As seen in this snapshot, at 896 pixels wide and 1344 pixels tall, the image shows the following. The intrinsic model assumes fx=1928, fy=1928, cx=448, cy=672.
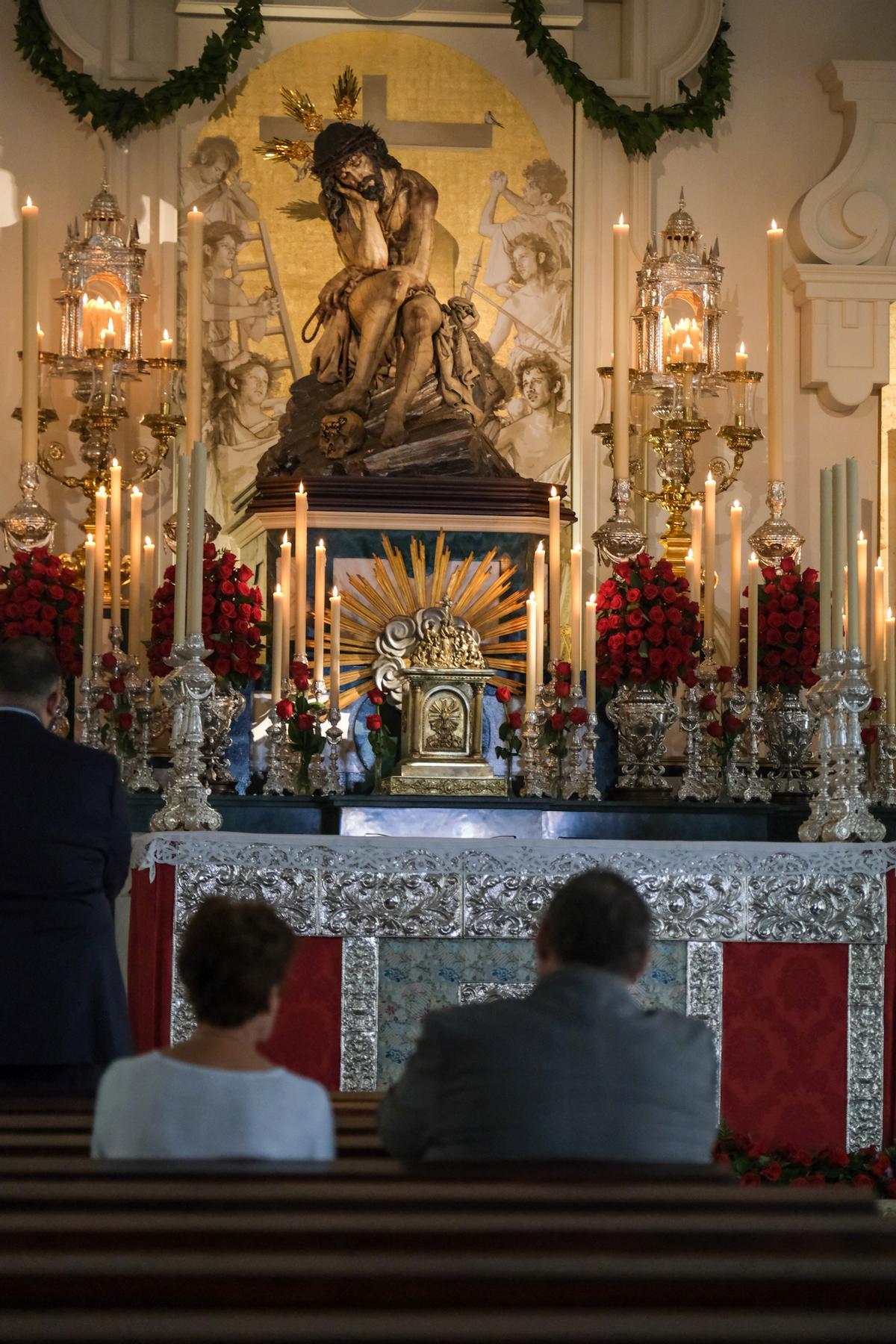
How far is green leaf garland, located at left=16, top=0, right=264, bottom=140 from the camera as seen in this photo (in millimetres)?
8422

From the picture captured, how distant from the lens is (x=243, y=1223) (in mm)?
2088

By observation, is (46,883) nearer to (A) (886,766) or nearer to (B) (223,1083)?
(B) (223,1083)

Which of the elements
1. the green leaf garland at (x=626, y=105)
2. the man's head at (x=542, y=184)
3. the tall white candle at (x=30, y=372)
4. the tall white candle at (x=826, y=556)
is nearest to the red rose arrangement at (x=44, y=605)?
the tall white candle at (x=30, y=372)

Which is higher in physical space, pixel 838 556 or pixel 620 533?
pixel 620 533

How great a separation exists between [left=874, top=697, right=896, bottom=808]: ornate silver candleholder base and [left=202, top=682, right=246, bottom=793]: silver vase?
221cm

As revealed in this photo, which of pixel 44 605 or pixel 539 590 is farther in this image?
pixel 539 590

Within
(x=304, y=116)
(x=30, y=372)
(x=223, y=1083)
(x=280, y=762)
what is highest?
(x=304, y=116)

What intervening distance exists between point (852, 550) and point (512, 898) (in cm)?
148

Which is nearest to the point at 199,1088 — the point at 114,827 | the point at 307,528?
the point at 114,827

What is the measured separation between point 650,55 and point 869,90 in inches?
40.3

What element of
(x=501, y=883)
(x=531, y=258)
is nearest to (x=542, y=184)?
(x=531, y=258)

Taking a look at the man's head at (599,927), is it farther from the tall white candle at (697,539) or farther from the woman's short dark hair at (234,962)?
the tall white candle at (697,539)

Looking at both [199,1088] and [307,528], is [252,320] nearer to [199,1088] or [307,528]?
[307,528]

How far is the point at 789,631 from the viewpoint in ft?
22.3
